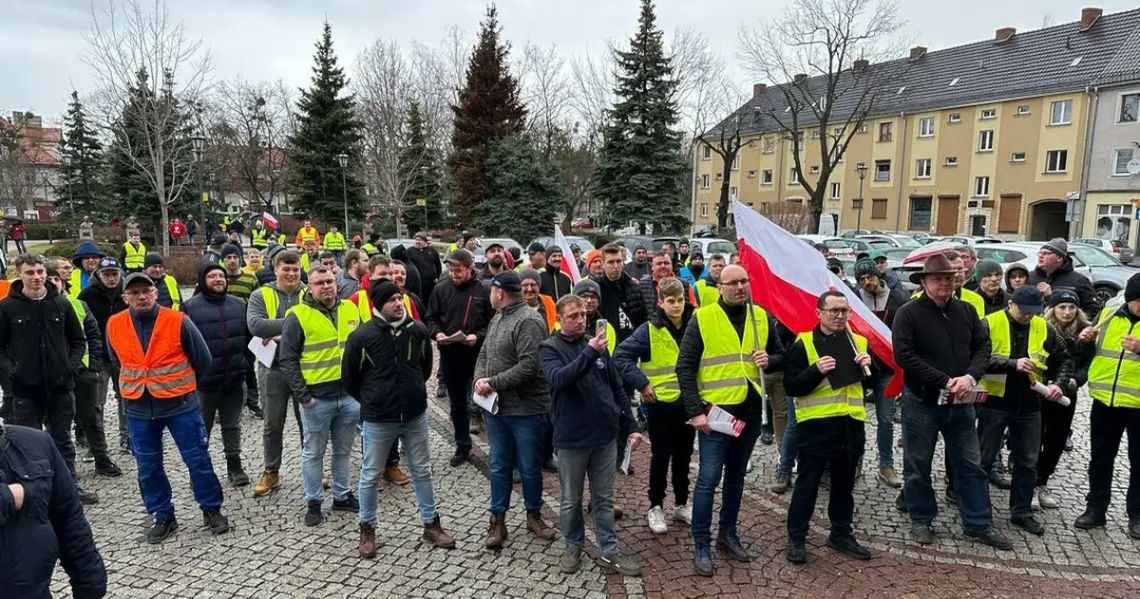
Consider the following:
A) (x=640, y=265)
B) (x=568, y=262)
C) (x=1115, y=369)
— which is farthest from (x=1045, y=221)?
(x=568, y=262)

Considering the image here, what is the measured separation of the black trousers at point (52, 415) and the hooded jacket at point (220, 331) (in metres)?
1.17

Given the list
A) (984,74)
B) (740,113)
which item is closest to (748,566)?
(740,113)

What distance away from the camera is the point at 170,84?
23.1 metres

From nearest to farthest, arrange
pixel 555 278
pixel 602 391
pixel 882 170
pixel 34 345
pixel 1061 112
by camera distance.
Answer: pixel 602 391 < pixel 34 345 < pixel 555 278 < pixel 1061 112 < pixel 882 170

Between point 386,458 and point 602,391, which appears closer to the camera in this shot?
point 602,391

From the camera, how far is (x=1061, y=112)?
37.7 m

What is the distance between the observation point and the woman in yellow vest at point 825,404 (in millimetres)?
4496

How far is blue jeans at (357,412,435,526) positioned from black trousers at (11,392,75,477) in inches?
110

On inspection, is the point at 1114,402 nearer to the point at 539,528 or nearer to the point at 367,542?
the point at 539,528

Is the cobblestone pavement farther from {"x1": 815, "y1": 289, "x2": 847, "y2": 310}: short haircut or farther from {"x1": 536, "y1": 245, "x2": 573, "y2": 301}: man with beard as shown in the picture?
{"x1": 536, "y1": 245, "x2": 573, "y2": 301}: man with beard

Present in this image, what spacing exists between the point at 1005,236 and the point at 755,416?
1673 inches

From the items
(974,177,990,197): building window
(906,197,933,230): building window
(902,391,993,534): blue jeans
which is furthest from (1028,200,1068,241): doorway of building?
(902,391,993,534): blue jeans

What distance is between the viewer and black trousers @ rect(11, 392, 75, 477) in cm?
551

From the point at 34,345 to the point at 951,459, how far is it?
7049 millimetres
